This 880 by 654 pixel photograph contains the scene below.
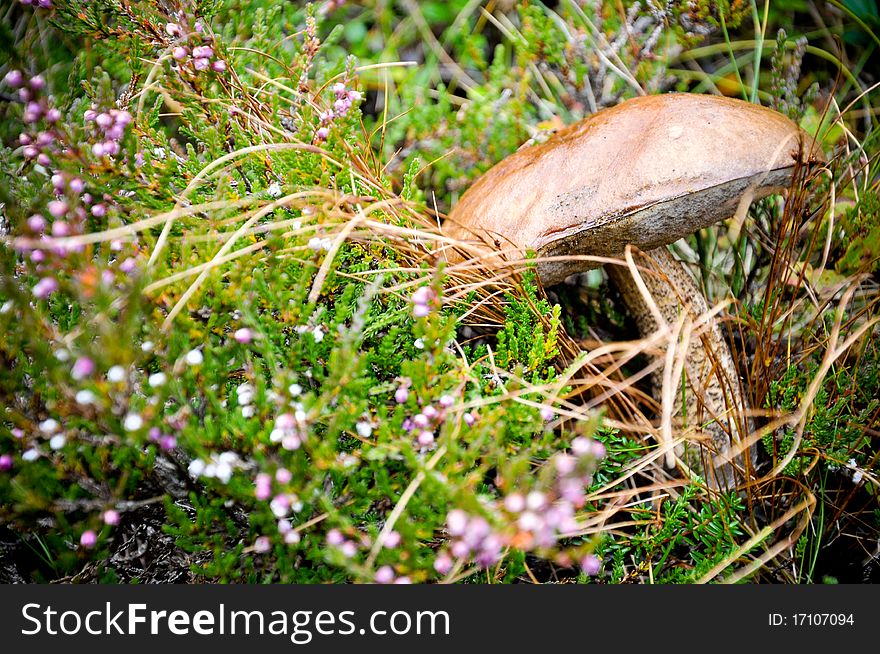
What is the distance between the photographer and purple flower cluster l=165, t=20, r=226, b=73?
1024 millimetres

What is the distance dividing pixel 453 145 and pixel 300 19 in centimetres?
80

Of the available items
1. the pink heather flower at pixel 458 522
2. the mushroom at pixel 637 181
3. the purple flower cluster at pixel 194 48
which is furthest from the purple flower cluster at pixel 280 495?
the purple flower cluster at pixel 194 48

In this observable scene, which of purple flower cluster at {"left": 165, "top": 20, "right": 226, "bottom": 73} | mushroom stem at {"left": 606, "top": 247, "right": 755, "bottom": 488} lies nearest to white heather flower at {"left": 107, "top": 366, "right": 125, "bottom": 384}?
purple flower cluster at {"left": 165, "top": 20, "right": 226, "bottom": 73}

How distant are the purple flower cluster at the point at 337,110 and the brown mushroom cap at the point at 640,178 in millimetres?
321

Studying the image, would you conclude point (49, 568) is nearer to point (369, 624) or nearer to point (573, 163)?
point (369, 624)

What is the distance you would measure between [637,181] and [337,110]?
1.88 ft

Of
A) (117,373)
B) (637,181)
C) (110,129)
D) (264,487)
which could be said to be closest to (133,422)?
(117,373)

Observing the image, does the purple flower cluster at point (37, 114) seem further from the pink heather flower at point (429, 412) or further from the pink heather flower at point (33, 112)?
the pink heather flower at point (429, 412)

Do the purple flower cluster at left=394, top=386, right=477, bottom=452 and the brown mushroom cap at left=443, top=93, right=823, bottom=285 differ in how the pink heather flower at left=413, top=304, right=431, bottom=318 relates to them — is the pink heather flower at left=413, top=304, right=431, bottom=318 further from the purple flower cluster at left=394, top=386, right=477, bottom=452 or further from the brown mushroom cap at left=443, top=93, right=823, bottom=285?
the brown mushroom cap at left=443, top=93, right=823, bottom=285

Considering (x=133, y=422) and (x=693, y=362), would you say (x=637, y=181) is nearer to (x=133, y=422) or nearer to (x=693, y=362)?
(x=693, y=362)

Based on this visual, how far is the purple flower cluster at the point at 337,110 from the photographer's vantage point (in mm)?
1130

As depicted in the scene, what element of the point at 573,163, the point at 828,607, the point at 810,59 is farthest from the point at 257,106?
the point at 810,59

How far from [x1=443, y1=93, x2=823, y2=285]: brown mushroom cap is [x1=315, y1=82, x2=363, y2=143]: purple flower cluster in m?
0.32

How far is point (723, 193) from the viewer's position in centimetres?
98
